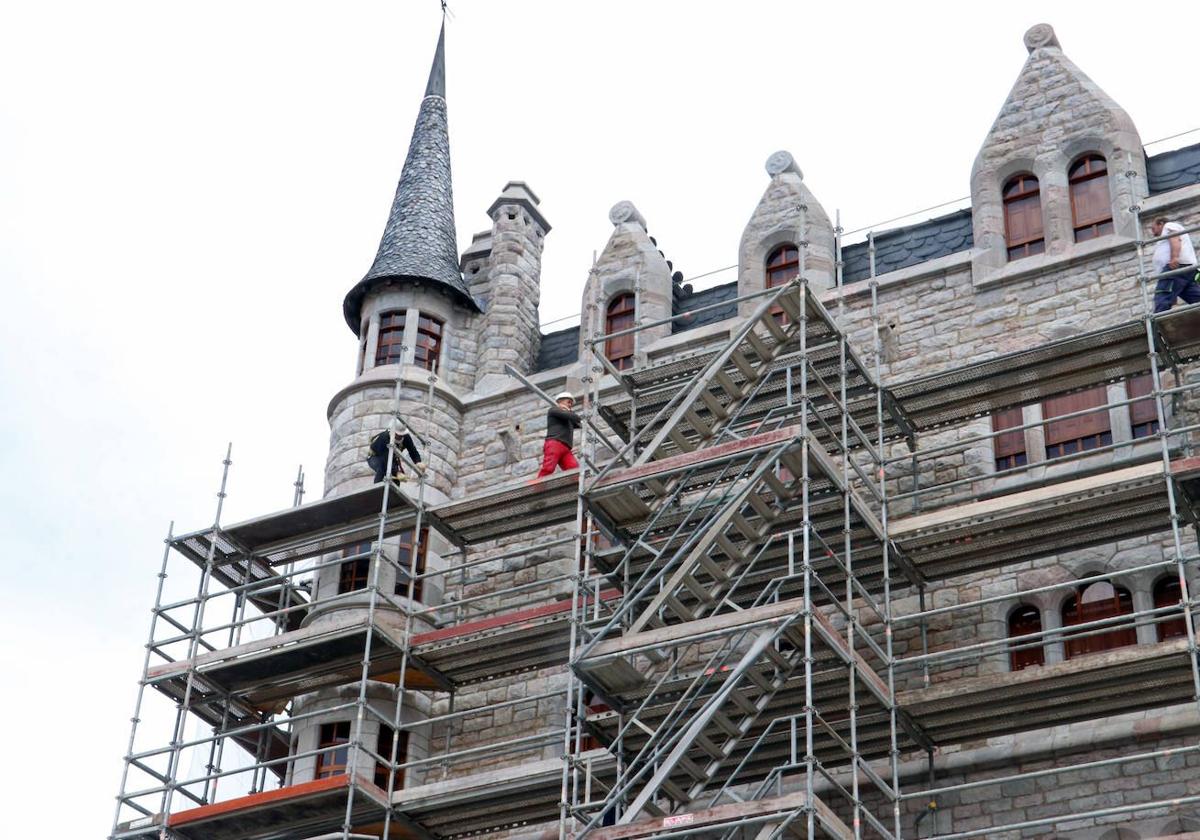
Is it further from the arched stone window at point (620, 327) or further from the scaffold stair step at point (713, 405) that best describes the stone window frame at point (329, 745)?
the arched stone window at point (620, 327)

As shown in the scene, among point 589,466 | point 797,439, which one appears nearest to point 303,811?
point 589,466

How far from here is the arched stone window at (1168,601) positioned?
2425cm

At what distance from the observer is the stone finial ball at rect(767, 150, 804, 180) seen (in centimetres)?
3108

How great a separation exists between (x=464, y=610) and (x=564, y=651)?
100 inches

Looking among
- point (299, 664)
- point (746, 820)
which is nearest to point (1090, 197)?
point (746, 820)

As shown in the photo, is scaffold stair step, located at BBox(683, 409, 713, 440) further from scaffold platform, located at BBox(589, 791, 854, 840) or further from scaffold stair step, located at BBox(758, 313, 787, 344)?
scaffold platform, located at BBox(589, 791, 854, 840)

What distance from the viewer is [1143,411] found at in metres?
25.9

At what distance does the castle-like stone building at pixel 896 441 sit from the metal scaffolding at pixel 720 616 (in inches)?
3.6

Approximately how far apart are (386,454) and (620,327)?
4.17 m

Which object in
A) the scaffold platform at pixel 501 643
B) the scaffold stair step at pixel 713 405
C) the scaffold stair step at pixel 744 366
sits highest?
the scaffold stair step at pixel 744 366

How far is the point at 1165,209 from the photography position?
27.2 meters

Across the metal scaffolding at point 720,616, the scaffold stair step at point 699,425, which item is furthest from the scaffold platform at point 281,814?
the scaffold stair step at point 699,425

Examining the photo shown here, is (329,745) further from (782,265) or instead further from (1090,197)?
(1090,197)

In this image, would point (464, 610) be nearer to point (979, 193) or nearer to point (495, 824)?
point (495, 824)
